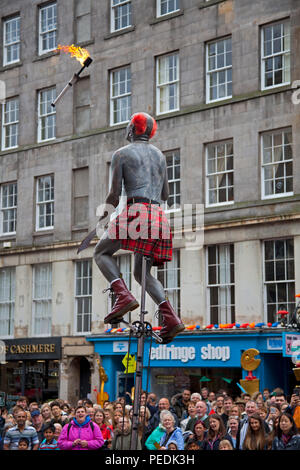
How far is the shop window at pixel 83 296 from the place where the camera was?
3197 cm

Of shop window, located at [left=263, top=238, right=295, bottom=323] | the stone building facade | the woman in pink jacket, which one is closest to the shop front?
the stone building facade

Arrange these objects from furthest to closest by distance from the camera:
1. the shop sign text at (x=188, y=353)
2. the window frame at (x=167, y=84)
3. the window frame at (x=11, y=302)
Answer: the window frame at (x=11, y=302)
the window frame at (x=167, y=84)
the shop sign text at (x=188, y=353)

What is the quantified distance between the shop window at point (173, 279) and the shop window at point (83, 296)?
11.8 ft

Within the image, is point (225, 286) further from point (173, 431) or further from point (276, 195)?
point (173, 431)

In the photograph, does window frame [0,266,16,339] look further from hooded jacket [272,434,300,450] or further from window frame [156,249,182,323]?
hooded jacket [272,434,300,450]

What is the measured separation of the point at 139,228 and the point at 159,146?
74.4ft

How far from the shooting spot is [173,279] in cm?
2961

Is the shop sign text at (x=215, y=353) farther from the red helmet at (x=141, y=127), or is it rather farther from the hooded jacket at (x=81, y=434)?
the red helmet at (x=141, y=127)

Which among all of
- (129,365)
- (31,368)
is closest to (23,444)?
(129,365)

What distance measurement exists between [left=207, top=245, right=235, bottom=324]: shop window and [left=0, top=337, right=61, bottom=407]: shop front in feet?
23.8

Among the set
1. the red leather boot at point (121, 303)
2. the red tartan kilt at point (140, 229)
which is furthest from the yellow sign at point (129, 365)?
the red tartan kilt at point (140, 229)

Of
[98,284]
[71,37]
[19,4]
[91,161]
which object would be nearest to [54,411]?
[98,284]

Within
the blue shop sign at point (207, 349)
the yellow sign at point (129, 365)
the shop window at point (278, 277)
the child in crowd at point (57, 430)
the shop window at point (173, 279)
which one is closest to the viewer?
the yellow sign at point (129, 365)

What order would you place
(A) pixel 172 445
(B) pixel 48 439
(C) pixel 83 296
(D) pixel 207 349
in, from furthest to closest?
(C) pixel 83 296
(D) pixel 207 349
(B) pixel 48 439
(A) pixel 172 445
